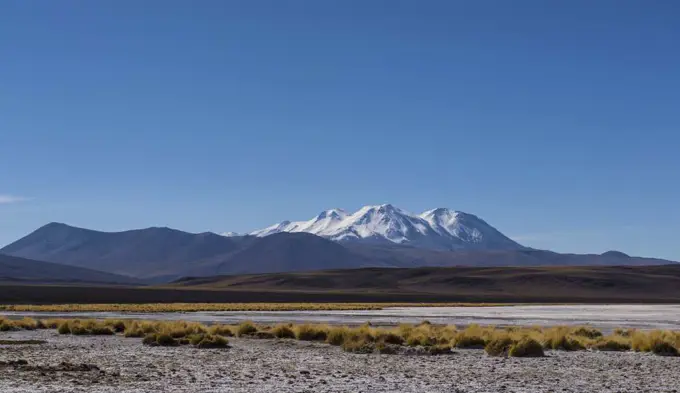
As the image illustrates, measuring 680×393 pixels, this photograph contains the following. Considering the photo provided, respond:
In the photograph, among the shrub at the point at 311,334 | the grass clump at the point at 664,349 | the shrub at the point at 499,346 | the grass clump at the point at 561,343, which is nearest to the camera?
the shrub at the point at 499,346

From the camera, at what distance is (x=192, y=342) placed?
1114 inches

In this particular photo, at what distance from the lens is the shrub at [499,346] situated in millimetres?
25436

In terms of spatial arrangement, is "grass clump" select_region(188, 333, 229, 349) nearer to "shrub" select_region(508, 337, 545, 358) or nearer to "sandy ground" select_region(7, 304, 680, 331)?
"shrub" select_region(508, 337, 545, 358)

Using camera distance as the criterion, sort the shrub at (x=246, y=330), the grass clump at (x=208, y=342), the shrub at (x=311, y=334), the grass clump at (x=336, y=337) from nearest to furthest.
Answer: the grass clump at (x=208, y=342) < the grass clump at (x=336, y=337) < the shrub at (x=311, y=334) < the shrub at (x=246, y=330)

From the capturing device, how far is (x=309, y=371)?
20.6 metres

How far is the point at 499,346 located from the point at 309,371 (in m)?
7.41

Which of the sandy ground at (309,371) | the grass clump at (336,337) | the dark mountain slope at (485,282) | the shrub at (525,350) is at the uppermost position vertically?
the dark mountain slope at (485,282)

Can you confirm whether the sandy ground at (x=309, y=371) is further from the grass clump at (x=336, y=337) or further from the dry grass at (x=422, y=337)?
the grass clump at (x=336, y=337)

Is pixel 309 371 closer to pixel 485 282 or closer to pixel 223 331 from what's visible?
pixel 223 331

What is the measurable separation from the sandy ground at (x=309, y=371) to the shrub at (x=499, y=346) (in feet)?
0.93

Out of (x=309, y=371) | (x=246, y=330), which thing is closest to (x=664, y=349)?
(x=309, y=371)

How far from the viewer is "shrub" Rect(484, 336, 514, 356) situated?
1001 inches

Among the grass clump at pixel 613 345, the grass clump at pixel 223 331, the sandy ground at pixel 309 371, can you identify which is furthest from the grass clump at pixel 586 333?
the grass clump at pixel 223 331

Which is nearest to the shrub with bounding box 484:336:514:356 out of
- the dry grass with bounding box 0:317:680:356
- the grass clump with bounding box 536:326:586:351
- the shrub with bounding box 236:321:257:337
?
the dry grass with bounding box 0:317:680:356
